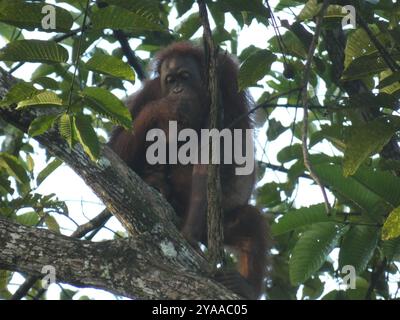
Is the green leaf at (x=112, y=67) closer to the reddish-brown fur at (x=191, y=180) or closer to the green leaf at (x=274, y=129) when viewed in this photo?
the reddish-brown fur at (x=191, y=180)

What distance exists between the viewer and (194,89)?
584 cm

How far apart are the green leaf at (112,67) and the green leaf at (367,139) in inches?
40.4

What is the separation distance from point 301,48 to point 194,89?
5.45ft

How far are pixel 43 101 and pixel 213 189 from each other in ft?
3.27

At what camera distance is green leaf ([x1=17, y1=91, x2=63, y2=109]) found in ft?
10.6

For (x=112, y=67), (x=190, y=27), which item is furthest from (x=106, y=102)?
(x=190, y=27)

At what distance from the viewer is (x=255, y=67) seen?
3781 mm

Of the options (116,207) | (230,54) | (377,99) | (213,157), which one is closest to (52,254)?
(116,207)

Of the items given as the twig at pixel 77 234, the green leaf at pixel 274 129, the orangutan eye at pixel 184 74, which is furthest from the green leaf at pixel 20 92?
the green leaf at pixel 274 129

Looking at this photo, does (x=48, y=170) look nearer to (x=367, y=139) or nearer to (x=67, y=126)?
(x=67, y=126)

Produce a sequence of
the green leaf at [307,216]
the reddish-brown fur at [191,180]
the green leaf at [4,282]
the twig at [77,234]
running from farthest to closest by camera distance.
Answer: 1. the reddish-brown fur at [191,180]
2. the green leaf at [4,282]
3. the twig at [77,234]
4. the green leaf at [307,216]

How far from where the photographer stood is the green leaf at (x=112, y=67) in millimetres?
3350

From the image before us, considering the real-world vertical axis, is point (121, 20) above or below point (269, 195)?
below
